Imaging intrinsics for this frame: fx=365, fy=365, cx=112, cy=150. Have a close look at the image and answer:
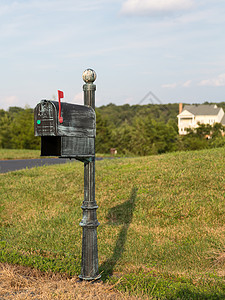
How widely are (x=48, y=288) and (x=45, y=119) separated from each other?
85.5 inches

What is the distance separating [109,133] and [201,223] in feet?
177

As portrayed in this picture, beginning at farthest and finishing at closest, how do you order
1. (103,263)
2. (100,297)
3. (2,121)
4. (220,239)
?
(2,121) < (220,239) < (103,263) < (100,297)

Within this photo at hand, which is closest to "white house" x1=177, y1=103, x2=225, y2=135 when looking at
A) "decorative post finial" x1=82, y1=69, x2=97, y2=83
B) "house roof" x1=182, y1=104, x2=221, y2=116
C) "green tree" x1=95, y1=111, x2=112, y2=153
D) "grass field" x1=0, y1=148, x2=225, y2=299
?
"house roof" x1=182, y1=104, x2=221, y2=116

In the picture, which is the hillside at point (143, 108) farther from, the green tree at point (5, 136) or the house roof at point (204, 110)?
the green tree at point (5, 136)

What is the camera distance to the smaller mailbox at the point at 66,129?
411cm

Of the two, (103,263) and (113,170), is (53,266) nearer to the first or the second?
(103,263)

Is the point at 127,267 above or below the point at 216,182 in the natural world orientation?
below

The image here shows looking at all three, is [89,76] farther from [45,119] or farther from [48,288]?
[48,288]

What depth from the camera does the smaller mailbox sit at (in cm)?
411

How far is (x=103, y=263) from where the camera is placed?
645 cm

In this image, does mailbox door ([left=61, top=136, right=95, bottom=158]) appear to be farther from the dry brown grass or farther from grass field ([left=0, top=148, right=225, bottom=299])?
grass field ([left=0, top=148, right=225, bottom=299])

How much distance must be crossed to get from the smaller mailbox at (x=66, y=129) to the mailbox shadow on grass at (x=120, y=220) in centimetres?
258

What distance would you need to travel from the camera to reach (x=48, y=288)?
465cm

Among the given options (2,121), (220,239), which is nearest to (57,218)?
(220,239)
